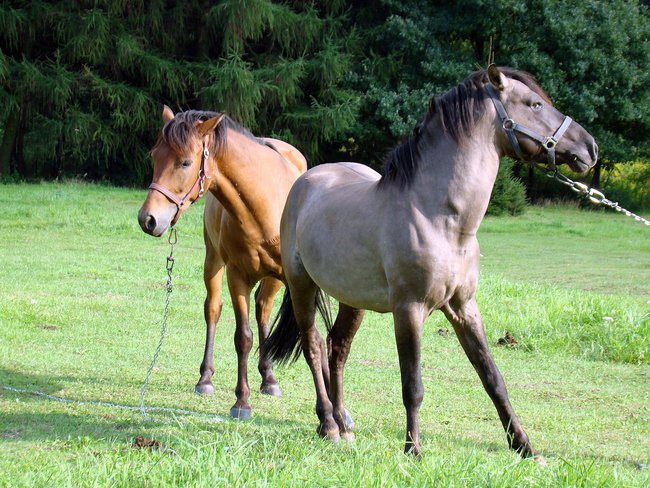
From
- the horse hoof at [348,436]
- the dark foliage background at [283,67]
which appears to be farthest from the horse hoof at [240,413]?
the dark foliage background at [283,67]

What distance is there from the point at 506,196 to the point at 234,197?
17617 mm

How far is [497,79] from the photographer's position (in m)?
4.54

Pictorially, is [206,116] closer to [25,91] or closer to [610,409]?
[610,409]

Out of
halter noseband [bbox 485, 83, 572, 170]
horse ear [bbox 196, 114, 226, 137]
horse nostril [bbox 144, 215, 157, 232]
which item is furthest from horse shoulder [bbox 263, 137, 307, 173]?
halter noseband [bbox 485, 83, 572, 170]

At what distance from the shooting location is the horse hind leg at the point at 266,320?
6754 mm

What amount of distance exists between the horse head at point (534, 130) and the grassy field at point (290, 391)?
5.07 feet

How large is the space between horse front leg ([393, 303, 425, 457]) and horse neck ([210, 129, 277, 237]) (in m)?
→ 1.95

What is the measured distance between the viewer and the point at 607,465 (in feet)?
15.6

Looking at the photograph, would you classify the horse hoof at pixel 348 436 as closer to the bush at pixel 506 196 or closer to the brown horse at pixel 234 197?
the brown horse at pixel 234 197

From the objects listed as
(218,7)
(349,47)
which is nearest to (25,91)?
(218,7)

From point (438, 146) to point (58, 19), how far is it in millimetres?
22045

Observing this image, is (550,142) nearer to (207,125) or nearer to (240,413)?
(207,125)

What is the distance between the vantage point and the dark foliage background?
24344 millimetres

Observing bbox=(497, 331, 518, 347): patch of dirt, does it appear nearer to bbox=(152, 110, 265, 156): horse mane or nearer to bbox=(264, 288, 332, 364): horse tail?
bbox=(264, 288, 332, 364): horse tail
